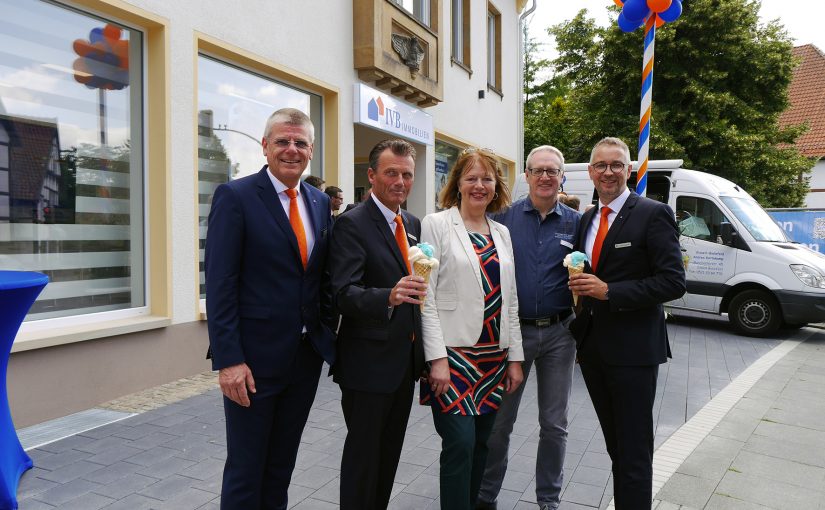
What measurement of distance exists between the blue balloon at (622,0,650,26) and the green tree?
1314cm

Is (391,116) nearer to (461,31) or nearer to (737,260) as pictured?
(461,31)

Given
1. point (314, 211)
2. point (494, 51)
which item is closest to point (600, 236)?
point (314, 211)

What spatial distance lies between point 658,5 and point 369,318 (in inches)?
191

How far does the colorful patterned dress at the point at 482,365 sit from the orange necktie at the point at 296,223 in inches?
32.5

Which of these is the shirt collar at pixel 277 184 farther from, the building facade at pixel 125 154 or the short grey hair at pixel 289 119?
the building facade at pixel 125 154

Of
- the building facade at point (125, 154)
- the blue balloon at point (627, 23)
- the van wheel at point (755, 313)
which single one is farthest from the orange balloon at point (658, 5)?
the van wheel at point (755, 313)

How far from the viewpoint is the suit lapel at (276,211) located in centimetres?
250

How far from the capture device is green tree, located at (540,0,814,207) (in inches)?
722

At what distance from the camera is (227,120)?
23.2 feet

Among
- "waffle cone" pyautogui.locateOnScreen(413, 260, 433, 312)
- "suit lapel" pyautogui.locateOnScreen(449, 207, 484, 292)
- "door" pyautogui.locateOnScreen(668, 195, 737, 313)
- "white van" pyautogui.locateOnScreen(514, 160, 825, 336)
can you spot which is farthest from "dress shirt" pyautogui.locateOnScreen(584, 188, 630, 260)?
"door" pyautogui.locateOnScreen(668, 195, 737, 313)

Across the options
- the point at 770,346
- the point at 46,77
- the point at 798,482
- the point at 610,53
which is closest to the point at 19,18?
the point at 46,77

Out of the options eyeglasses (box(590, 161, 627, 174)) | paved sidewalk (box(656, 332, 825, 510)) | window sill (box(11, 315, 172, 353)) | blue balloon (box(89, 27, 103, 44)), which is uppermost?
blue balloon (box(89, 27, 103, 44))

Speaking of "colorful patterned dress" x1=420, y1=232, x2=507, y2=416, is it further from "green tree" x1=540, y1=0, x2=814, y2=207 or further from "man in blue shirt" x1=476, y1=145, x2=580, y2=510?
"green tree" x1=540, y1=0, x2=814, y2=207

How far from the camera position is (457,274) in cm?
280
